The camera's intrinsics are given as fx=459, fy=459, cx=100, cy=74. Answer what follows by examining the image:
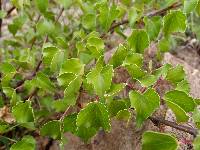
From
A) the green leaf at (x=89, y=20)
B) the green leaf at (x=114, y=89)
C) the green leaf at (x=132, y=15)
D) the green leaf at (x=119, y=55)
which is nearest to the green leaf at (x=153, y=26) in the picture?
the green leaf at (x=132, y=15)

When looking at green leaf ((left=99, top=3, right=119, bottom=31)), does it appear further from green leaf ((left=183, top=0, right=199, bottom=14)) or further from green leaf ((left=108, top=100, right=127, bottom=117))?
green leaf ((left=108, top=100, right=127, bottom=117))

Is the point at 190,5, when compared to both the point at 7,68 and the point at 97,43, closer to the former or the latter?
the point at 97,43

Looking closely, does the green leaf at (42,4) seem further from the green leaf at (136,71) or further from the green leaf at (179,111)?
the green leaf at (179,111)

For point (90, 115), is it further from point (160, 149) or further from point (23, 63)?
point (23, 63)

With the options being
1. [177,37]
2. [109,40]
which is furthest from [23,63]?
[177,37]

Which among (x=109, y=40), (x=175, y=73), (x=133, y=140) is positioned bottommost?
(x=133, y=140)

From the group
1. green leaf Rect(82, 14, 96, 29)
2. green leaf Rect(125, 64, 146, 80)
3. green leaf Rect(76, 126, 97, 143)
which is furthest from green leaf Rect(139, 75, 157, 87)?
green leaf Rect(82, 14, 96, 29)
